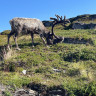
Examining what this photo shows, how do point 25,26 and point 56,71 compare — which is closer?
point 56,71

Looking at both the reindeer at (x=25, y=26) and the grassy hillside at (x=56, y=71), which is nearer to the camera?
the grassy hillside at (x=56, y=71)

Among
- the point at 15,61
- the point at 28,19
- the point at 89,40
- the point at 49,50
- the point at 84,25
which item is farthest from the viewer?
the point at 84,25

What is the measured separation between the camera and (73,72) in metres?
7.36

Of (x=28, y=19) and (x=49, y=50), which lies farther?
(x=28, y=19)

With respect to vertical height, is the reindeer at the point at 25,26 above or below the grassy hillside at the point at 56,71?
above

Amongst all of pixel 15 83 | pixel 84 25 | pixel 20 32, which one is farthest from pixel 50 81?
pixel 84 25

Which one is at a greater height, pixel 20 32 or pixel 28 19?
pixel 28 19

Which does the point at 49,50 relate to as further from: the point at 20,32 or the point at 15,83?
the point at 15,83

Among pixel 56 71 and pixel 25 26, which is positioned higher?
pixel 25 26

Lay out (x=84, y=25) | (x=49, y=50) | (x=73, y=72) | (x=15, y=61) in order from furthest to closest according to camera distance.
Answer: (x=84, y=25)
(x=49, y=50)
(x=15, y=61)
(x=73, y=72)

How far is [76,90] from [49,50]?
19.0ft

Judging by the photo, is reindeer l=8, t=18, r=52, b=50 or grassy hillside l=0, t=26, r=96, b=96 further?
reindeer l=8, t=18, r=52, b=50

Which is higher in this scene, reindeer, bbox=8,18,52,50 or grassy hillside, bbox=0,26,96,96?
reindeer, bbox=8,18,52,50

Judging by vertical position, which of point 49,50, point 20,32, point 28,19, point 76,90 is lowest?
point 76,90
